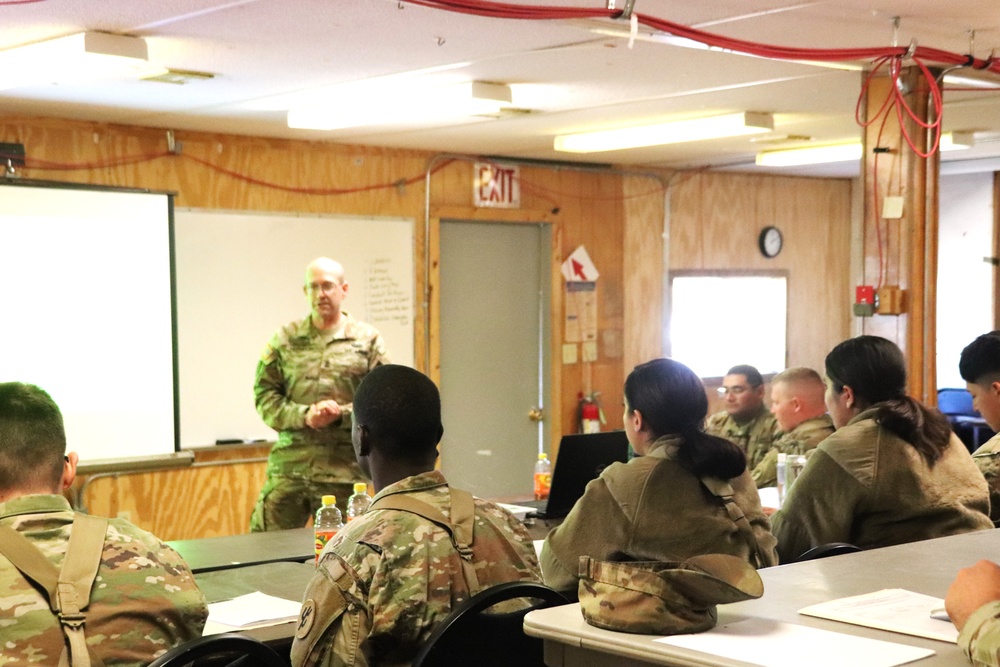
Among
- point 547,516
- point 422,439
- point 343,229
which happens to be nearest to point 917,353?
point 547,516

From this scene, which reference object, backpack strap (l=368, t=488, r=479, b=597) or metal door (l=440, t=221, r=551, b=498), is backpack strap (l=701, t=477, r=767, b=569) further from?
metal door (l=440, t=221, r=551, b=498)

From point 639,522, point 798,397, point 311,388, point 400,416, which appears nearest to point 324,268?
point 311,388

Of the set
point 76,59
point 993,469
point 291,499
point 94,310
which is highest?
point 76,59

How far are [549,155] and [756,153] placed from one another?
4.84ft

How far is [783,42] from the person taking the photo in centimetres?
448

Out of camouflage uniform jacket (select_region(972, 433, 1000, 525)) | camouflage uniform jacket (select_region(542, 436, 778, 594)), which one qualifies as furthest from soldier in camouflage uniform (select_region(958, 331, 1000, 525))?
camouflage uniform jacket (select_region(542, 436, 778, 594))

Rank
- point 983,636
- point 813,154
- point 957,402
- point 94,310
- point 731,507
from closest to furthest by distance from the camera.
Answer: point 983,636, point 731,507, point 94,310, point 813,154, point 957,402

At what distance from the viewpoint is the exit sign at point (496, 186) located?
25.2 feet

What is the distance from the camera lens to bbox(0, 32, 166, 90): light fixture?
4156 mm

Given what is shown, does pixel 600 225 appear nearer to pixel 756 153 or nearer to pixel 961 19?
pixel 756 153

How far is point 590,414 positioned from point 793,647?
658cm

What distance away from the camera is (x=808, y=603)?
1863 mm

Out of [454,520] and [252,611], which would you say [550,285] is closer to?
[252,611]

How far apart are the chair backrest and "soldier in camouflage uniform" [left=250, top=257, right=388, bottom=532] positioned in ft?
16.1
